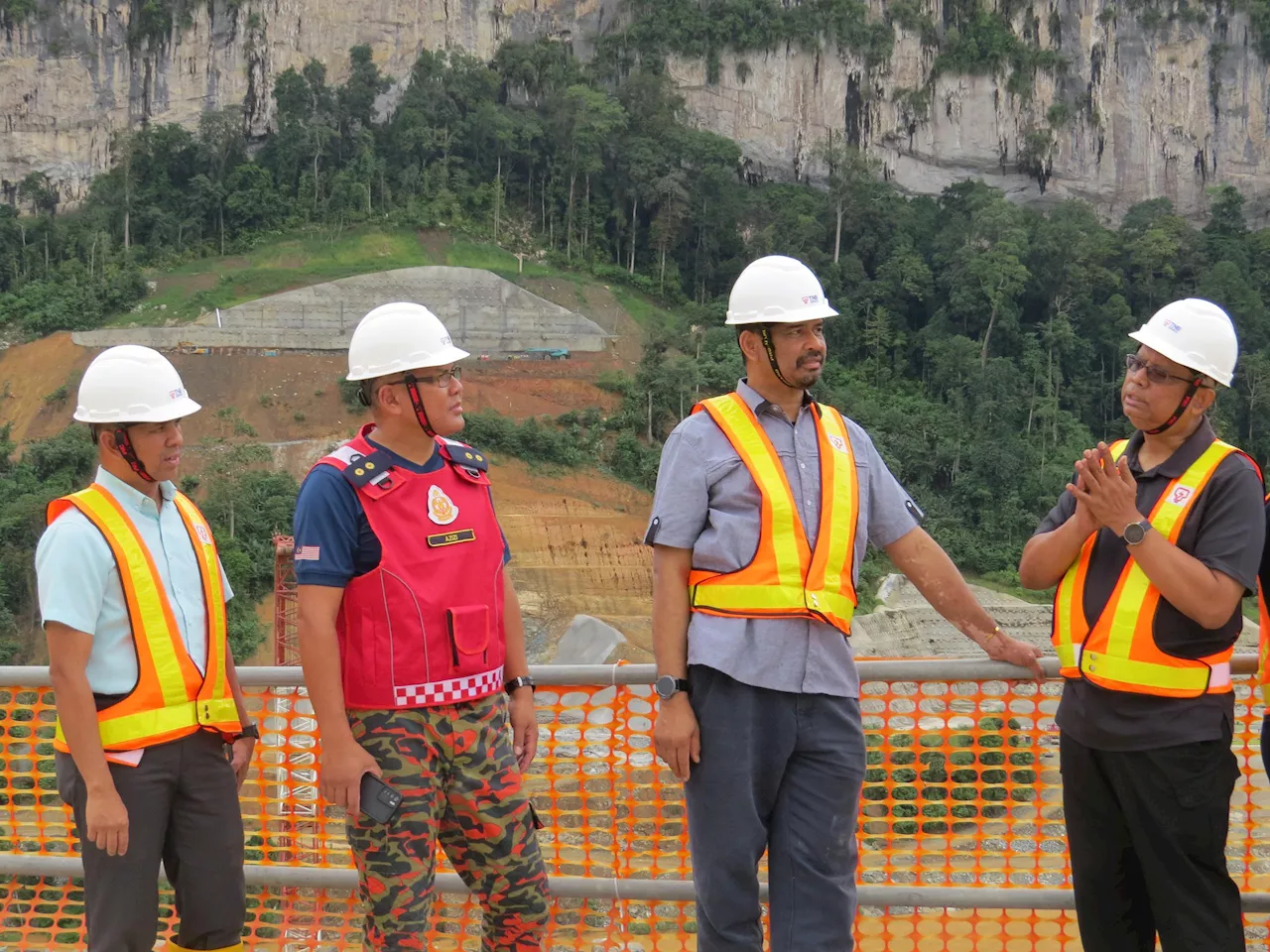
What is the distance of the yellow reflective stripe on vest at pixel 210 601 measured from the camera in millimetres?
3290

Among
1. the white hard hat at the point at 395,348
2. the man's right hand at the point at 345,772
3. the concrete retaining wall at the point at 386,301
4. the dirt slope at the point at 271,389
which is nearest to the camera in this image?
the man's right hand at the point at 345,772

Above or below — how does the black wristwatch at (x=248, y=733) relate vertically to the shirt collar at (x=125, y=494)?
below

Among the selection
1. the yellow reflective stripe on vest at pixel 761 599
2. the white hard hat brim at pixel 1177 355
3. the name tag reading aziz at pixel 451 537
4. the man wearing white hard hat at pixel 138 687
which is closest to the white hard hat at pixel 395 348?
the name tag reading aziz at pixel 451 537

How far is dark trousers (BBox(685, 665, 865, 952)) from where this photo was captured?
3.04 metres

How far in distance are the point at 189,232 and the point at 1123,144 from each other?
43903 mm

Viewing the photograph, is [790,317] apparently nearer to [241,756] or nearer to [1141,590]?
[1141,590]

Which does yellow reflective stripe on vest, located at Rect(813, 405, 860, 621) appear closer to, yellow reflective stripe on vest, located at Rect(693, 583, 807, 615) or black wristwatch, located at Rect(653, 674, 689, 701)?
yellow reflective stripe on vest, located at Rect(693, 583, 807, 615)

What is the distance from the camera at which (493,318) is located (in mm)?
47312

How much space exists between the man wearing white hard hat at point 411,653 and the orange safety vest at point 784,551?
1.92 feet

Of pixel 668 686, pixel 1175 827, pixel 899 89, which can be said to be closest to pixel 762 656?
pixel 668 686

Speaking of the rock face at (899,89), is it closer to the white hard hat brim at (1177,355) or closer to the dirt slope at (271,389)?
the dirt slope at (271,389)

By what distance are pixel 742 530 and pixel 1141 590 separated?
1.01m

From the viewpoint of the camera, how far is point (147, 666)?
10.4 feet

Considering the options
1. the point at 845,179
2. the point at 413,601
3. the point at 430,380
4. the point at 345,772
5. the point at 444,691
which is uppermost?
the point at 430,380
